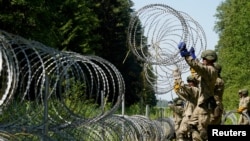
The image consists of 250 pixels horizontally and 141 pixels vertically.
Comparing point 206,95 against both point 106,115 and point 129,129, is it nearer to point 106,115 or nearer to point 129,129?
point 106,115

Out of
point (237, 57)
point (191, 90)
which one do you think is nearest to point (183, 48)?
point (191, 90)

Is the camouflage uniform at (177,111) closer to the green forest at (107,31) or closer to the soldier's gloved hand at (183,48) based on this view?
the green forest at (107,31)

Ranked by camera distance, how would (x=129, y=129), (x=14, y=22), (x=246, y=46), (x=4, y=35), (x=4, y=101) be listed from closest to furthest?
(x=4, y=101), (x=4, y=35), (x=129, y=129), (x=14, y=22), (x=246, y=46)

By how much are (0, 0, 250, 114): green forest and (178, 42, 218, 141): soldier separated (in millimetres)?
13954

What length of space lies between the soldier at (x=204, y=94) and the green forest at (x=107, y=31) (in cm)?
1395

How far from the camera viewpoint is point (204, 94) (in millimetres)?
11633

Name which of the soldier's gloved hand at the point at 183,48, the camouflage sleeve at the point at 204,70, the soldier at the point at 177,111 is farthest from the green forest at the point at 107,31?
→ the soldier's gloved hand at the point at 183,48

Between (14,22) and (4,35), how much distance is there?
2535 cm

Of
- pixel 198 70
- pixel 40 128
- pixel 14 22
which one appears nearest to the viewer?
pixel 40 128

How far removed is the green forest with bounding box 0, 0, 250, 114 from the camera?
112 ft

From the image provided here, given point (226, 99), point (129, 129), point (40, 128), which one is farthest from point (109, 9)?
point (40, 128)

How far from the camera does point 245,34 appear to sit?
163 feet

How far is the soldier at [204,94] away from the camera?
10.9m

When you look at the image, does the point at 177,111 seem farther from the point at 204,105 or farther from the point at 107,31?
the point at 107,31
